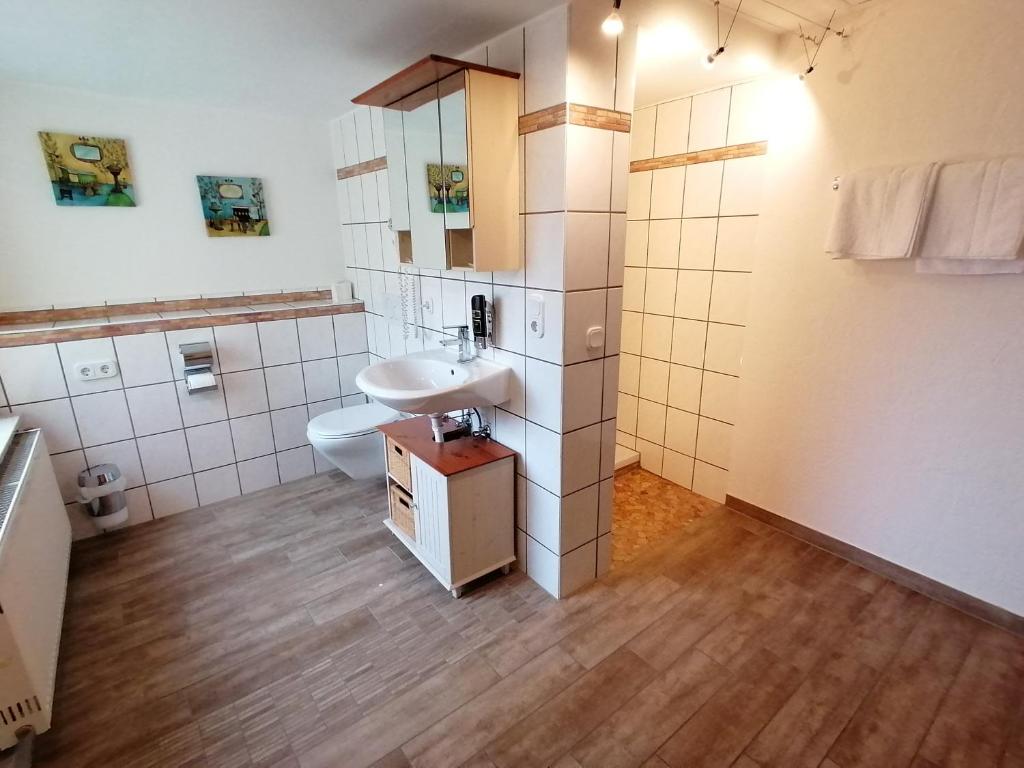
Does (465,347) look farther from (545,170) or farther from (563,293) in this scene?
(545,170)

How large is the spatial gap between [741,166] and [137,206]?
3114mm

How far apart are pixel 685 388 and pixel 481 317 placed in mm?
1393

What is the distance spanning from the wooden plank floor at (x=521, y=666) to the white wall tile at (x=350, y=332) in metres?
1.30

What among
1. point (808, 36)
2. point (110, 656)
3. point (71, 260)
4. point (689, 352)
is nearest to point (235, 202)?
point (71, 260)

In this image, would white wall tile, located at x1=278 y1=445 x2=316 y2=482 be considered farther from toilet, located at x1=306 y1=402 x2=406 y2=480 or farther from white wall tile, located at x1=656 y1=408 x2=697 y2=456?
white wall tile, located at x1=656 y1=408 x2=697 y2=456

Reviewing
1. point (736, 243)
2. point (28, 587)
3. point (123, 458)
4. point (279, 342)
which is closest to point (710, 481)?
point (736, 243)

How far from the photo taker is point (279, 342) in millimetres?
2889

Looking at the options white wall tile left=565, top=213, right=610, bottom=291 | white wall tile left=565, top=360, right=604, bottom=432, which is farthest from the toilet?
white wall tile left=565, top=213, right=610, bottom=291

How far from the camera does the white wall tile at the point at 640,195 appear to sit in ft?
9.09

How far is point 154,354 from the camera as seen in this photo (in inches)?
99.5

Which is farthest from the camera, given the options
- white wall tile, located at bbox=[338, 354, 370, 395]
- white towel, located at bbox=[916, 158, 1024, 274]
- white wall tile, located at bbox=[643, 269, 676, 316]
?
white wall tile, located at bbox=[338, 354, 370, 395]

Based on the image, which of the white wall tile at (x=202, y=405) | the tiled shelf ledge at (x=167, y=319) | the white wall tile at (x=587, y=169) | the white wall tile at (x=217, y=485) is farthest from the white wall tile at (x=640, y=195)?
the white wall tile at (x=217, y=485)

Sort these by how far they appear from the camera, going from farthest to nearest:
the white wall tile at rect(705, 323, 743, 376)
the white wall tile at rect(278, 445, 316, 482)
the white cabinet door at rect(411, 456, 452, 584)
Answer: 1. the white wall tile at rect(278, 445, 316, 482)
2. the white wall tile at rect(705, 323, 743, 376)
3. the white cabinet door at rect(411, 456, 452, 584)

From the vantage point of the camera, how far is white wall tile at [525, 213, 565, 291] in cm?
167
